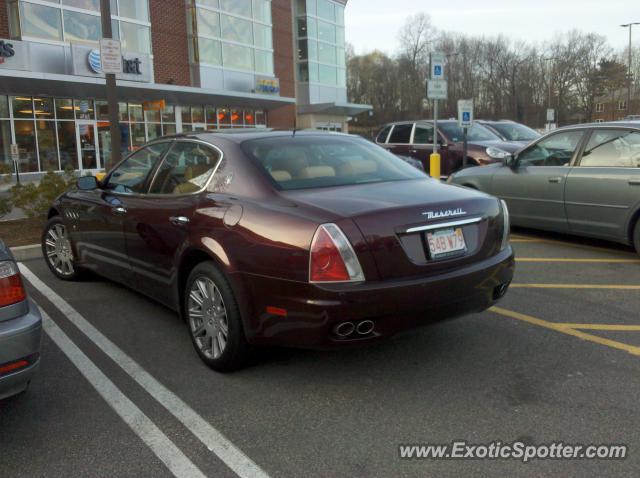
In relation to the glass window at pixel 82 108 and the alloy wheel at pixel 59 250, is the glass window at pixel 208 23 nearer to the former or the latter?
the glass window at pixel 82 108

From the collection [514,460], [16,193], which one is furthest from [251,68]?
[514,460]

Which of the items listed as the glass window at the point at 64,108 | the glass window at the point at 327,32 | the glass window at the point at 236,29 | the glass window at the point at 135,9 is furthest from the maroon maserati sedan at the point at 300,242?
the glass window at the point at 327,32

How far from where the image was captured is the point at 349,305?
3098 millimetres

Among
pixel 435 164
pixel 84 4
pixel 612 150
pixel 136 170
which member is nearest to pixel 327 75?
pixel 84 4

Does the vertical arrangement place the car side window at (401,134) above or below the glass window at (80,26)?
Result: below

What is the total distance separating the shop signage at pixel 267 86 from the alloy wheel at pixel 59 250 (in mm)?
27631

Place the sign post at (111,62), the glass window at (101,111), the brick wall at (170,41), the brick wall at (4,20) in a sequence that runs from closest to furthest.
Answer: the sign post at (111,62) < the brick wall at (4,20) < the glass window at (101,111) < the brick wall at (170,41)

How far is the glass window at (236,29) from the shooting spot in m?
30.9

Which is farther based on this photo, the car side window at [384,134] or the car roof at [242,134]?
the car side window at [384,134]

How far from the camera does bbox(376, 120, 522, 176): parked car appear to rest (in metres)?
12.4

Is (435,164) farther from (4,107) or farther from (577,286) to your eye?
(4,107)

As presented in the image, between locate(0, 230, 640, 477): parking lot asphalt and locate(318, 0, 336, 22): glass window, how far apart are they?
3916 cm

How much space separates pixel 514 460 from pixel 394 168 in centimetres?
237

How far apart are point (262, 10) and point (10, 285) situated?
33398 mm
